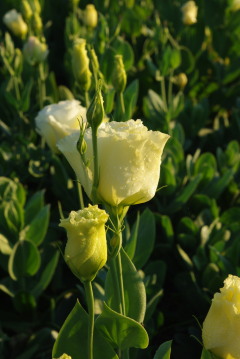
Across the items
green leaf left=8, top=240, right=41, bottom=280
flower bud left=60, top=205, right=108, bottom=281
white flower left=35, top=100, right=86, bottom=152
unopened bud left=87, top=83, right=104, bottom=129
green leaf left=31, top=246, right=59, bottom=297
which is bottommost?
green leaf left=31, top=246, right=59, bottom=297

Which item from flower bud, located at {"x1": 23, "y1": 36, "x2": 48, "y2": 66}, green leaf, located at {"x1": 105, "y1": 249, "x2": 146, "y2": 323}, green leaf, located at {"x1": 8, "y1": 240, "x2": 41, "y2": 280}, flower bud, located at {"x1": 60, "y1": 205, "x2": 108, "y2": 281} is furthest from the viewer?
flower bud, located at {"x1": 23, "y1": 36, "x2": 48, "y2": 66}

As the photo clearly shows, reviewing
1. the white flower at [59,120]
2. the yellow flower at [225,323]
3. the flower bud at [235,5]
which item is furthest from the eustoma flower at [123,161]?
the flower bud at [235,5]

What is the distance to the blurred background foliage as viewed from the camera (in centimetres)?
140

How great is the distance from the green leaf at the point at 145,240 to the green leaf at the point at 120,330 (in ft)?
1.52

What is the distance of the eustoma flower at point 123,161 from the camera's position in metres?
0.70

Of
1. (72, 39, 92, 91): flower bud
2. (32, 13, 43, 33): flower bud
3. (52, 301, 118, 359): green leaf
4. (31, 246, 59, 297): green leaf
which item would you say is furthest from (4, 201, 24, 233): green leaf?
(32, 13, 43, 33): flower bud

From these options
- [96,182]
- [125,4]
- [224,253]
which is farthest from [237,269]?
[125,4]

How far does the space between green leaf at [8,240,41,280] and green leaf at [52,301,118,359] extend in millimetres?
573

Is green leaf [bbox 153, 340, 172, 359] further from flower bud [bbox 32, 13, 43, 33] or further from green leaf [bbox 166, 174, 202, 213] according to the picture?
flower bud [bbox 32, 13, 43, 33]

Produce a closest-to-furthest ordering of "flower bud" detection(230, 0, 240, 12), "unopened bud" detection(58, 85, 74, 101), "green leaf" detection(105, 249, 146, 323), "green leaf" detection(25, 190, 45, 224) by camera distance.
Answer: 1. "green leaf" detection(105, 249, 146, 323)
2. "green leaf" detection(25, 190, 45, 224)
3. "unopened bud" detection(58, 85, 74, 101)
4. "flower bud" detection(230, 0, 240, 12)

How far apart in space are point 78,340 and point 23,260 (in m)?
0.60

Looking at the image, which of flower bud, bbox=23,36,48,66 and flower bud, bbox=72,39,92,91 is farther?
flower bud, bbox=23,36,48,66

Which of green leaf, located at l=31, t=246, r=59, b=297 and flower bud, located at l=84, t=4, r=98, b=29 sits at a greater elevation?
flower bud, located at l=84, t=4, r=98, b=29

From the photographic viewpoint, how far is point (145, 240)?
1324mm
